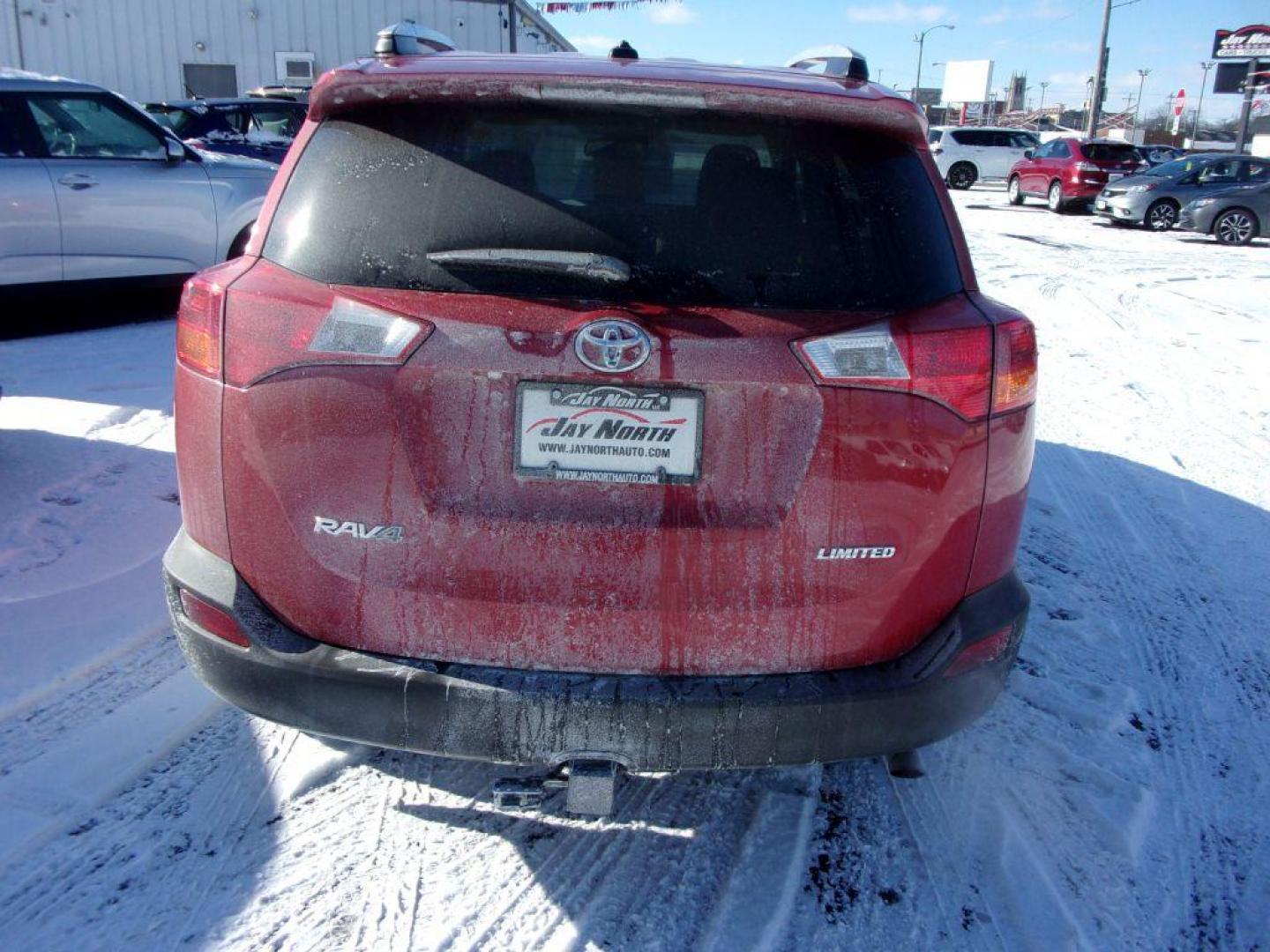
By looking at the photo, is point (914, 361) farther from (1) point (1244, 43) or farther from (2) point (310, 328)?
(1) point (1244, 43)

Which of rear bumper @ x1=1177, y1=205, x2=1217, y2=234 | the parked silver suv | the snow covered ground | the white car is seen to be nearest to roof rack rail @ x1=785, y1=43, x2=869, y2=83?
the snow covered ground

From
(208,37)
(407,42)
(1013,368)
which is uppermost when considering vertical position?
(208,37)

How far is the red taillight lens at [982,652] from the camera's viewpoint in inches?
83.0

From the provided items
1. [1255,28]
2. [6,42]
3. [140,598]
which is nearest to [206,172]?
[140,598]

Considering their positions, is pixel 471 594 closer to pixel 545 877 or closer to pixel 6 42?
pixel 545 877

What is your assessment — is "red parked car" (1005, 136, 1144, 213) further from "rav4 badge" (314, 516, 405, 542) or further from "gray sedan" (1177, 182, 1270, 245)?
"rav4 badge" (314, 516, 405, 542)

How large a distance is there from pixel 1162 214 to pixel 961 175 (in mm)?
10521

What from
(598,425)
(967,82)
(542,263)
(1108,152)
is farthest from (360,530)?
(967,82)

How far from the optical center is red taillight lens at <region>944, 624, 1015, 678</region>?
211 cm

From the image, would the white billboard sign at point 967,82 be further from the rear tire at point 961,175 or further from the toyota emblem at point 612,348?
the toyota emblem at point 612,348

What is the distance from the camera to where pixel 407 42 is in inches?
100

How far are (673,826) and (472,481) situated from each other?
44.1 inches

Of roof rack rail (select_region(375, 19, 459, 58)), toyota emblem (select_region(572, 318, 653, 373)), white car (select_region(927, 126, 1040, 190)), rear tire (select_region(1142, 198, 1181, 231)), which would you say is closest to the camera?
toyota emblem (select_region(572, 318, 653, 373))

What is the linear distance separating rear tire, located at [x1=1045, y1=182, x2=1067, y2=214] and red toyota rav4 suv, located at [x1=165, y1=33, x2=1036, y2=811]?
2292cm
